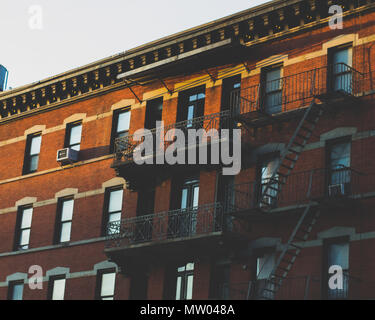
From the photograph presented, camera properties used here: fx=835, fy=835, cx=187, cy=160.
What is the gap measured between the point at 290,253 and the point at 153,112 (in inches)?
393

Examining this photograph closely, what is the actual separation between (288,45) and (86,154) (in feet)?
33.5

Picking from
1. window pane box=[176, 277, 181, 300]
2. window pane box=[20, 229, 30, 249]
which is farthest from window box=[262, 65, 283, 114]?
window pane box=[20, 229, 30, 249]

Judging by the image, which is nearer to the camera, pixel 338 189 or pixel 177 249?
pixel 338 189

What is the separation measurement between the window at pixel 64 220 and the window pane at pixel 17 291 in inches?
101

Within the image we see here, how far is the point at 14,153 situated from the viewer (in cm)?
3825

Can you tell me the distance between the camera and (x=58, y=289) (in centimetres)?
3353

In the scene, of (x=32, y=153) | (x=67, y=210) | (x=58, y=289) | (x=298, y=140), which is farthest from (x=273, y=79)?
(x=32, y=153)

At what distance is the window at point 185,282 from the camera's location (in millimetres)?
29609

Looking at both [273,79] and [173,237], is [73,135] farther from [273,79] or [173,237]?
[273,79]

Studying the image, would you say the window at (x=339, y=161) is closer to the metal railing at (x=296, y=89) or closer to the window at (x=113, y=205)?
the metal railing at (x=296, y=89)

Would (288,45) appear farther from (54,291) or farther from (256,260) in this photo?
(54,291)

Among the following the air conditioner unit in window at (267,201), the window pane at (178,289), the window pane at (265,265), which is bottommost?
the window pane at (178,289)

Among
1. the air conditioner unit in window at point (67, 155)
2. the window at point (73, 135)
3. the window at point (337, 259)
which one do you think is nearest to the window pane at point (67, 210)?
the air conditioner unit in window at point (67, 155)

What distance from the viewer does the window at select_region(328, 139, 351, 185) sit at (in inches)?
1033
